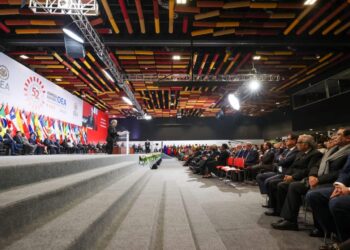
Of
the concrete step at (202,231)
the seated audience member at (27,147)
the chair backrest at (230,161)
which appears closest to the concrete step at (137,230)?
the concrete step at (202,231)

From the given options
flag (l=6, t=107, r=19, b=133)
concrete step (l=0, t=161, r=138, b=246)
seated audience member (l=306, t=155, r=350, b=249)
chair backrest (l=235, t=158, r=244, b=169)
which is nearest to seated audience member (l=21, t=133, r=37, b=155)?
flag (l=6, t=107, r=19, b=133)

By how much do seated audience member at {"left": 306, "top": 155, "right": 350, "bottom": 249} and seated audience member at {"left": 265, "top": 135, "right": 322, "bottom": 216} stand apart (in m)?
0.64

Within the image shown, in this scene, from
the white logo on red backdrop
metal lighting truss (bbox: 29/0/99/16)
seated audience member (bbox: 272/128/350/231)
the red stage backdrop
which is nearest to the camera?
seated audience member (bbox: 272/128/350/231)

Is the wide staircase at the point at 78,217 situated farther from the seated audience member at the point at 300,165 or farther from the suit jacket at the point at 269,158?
the suit jacket at the point at 269,158

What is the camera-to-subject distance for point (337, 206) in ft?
6.53

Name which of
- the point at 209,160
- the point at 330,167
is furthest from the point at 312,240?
the point at 209,160

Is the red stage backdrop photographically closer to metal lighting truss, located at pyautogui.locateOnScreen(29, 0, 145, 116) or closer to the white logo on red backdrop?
the white logo on red backdrop

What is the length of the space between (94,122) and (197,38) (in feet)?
38.1

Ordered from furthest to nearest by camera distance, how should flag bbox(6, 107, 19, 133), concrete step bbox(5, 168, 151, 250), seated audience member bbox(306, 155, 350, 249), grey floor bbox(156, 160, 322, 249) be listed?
1. flag bbox(6, 107, 19, 133)
2. grey floor bbox(156, 160, 322, 249)
3. seated audience member bbox(306, 155, 350, 249)
4. concrete step bbox(5, 168, 151, 250)

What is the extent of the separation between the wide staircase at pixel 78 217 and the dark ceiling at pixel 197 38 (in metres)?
4.45

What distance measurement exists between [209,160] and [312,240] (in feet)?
20.7

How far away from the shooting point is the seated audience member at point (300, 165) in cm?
301

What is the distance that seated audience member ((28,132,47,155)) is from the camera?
936cm

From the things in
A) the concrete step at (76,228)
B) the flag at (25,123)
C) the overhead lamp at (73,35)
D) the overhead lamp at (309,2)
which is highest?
the overhead lamp at (309,2)
